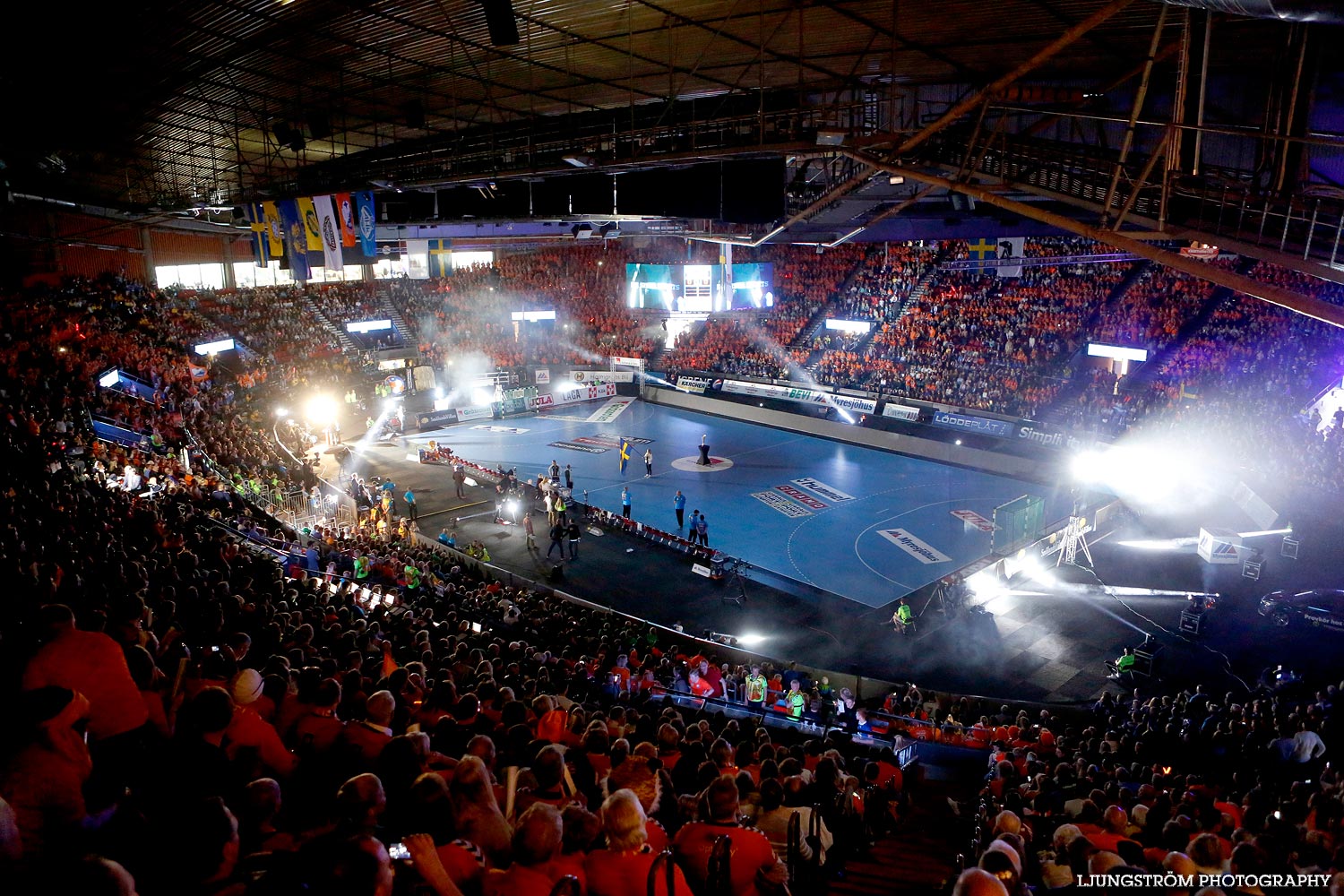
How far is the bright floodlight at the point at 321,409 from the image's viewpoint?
35.4 meters

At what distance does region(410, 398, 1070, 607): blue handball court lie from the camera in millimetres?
20797

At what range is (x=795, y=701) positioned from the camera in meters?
13.0

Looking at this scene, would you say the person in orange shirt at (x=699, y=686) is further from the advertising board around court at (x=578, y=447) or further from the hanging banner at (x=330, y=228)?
the advertising board around court at (x=578, y=447)

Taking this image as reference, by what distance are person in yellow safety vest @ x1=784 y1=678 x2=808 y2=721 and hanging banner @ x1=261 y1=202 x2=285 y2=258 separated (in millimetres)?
16601

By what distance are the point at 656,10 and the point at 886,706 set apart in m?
11.8

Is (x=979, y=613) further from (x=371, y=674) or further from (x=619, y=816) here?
(x=619, y=816)

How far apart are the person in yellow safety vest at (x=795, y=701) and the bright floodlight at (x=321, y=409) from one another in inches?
1096

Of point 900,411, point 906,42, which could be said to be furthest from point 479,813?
point 900,411

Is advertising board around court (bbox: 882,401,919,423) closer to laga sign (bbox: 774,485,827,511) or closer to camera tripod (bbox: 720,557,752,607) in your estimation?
laga sign (bbox: 774,485,827,511)

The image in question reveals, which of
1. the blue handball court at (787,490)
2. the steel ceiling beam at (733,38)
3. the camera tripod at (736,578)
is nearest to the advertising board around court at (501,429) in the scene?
the blue handball court at (787,490)

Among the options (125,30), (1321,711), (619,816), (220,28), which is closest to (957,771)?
(1321,711)

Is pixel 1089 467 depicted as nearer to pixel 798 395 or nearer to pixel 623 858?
pixel 798 395

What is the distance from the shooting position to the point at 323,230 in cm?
1942

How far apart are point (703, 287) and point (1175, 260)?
3053 centimetres
